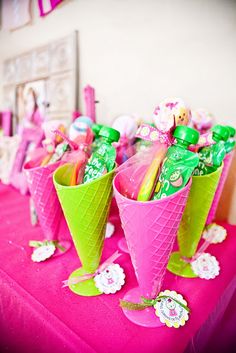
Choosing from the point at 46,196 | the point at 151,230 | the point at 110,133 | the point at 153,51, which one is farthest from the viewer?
the point at 153,51

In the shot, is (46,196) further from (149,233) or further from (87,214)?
(149,233)

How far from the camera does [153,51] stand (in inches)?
40.0

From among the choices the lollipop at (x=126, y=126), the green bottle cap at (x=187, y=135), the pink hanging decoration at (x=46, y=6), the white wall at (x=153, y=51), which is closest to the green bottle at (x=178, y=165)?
the green bottle cap at (x=187, y=135)

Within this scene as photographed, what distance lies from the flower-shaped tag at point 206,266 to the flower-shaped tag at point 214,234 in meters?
0.10

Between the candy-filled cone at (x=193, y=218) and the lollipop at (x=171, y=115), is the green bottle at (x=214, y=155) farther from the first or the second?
the lollipop at (x=171, y=115)

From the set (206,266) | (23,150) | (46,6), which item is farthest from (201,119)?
(46,6)

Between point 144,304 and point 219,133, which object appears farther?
point 219,133

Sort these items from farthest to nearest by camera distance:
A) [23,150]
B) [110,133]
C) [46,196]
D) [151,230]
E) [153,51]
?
[23,150], [153,51], [46,196], [110,133], [151,230]

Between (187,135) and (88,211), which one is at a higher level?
(187,135)

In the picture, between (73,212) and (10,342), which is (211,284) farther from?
(10,342)

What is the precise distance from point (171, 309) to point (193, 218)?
22 centimetres

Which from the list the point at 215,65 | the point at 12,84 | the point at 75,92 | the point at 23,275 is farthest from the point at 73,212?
the point at 12,84

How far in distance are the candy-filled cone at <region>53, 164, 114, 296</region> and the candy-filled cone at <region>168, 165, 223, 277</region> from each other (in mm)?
199

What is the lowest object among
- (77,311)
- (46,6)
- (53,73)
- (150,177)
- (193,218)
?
(77,311)
